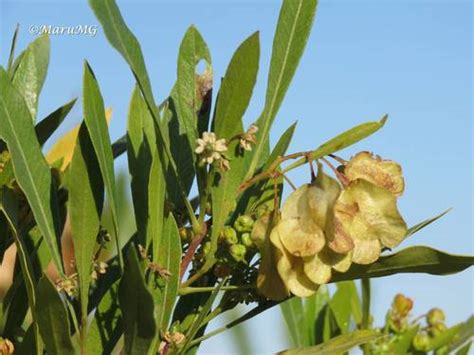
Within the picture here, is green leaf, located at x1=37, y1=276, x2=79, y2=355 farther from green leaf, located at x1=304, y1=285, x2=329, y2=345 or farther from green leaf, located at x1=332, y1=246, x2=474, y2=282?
green leaf, located at x1=304, y1=285, x2=329, y2=345

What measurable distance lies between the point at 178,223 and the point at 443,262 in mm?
354

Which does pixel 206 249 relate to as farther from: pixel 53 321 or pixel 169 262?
pixel 53 321

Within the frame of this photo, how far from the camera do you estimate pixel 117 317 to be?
3.95 ft

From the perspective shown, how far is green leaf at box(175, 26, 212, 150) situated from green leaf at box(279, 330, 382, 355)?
31cm

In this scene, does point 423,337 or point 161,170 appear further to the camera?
point 423,337

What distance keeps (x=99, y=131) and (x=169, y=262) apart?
185 millimetres

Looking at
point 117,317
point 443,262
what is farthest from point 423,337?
point 117,317

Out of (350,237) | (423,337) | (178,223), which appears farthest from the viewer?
(423,337)

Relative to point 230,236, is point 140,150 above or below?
above

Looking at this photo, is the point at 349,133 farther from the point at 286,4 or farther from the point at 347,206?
the point at 286,4

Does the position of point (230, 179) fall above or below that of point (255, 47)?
below

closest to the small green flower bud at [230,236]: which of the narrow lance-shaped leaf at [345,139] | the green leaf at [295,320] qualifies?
the narrow lance-shaped leaf at [345,139]

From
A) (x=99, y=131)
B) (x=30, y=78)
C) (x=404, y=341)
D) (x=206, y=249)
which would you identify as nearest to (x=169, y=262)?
(x=206, y=249)

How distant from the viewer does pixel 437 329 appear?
73.1 inches
